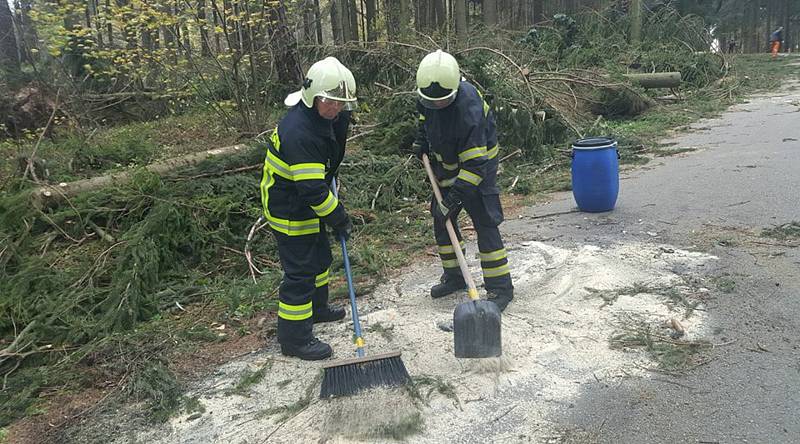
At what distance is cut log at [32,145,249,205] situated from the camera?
5875mm

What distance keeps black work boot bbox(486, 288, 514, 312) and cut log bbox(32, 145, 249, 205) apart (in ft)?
13.3

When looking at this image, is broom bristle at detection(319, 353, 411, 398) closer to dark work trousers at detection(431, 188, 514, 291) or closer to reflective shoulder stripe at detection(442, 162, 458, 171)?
dark work trousers at detection(431, 188, 514, 291)

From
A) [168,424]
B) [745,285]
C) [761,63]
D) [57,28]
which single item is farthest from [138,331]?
[761,63]

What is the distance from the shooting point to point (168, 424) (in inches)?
124

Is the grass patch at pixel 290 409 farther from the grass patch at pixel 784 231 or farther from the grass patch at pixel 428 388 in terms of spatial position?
the grass patch at pixel 784 231

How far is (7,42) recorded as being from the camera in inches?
481

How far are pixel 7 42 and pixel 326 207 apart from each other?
40.5ft

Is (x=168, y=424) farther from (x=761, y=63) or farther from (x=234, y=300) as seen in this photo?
(x=761, y=63)

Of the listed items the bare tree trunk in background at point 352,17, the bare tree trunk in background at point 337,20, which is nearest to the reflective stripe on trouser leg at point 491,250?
the bare tree trunk in background at point 337,20

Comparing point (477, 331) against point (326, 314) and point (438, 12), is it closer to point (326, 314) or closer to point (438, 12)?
Answer: point (326, 314)

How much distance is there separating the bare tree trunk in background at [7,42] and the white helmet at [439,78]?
10701mm

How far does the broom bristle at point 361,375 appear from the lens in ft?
10.3

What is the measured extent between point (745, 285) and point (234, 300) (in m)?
3.96

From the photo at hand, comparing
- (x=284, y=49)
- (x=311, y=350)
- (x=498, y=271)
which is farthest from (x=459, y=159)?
(x=284, y=49)
